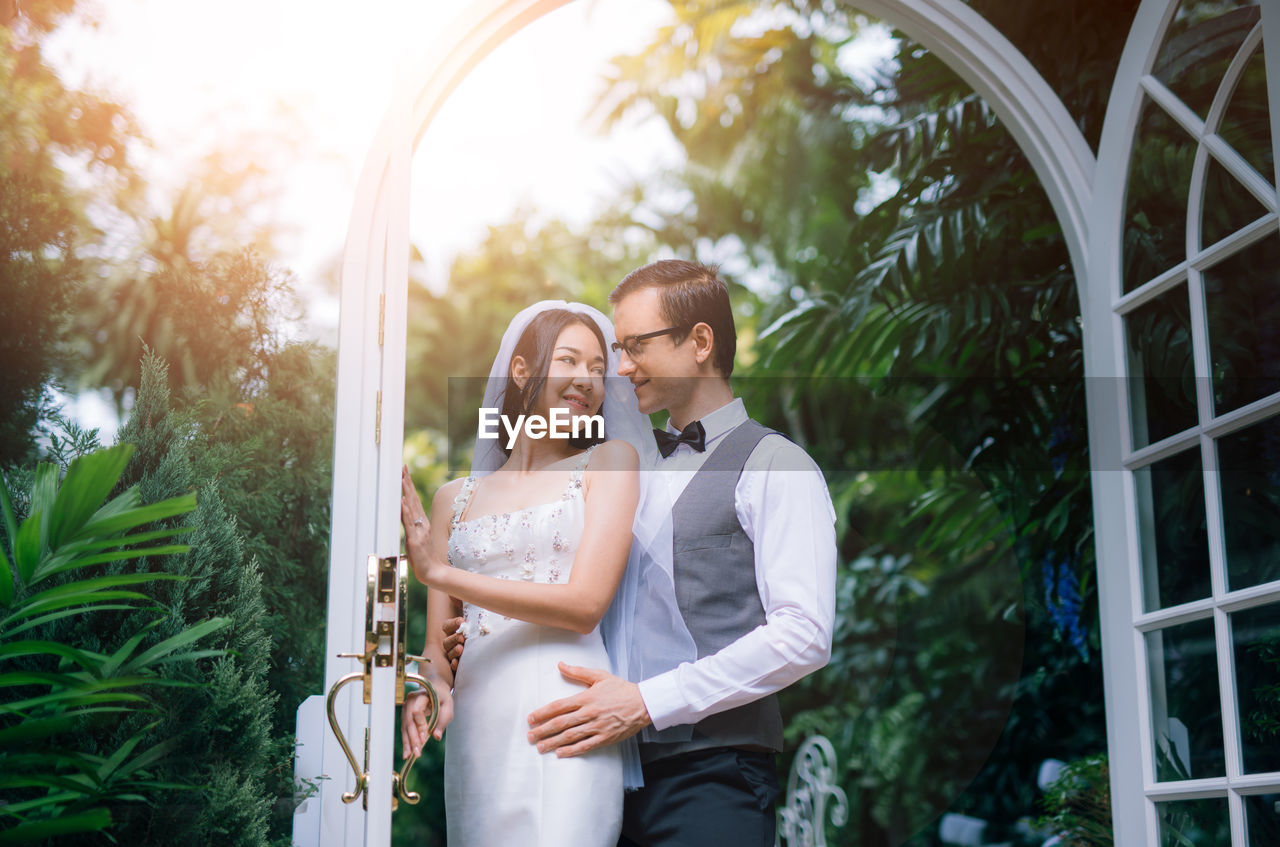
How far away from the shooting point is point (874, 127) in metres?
3.61

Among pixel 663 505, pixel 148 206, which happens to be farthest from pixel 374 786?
pixel 148 206

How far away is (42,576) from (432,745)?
3.06 m

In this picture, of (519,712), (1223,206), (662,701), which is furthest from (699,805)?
(1223,206)

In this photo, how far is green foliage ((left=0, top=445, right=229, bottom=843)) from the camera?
167cm

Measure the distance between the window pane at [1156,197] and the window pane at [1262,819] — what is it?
1.04 m

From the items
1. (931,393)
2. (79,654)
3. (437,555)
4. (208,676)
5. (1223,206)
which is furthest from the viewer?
(931,393)

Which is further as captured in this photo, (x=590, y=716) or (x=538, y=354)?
(x=538, y=354)

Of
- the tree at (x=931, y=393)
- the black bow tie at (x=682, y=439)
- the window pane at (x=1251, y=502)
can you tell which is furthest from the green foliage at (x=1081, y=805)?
the black bow tie at (x=682, y=439)

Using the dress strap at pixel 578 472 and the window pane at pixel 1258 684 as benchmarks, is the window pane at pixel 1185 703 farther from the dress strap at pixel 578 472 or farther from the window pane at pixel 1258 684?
the dress strap at pixel 578 472

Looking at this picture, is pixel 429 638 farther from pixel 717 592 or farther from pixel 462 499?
pixel 717 592

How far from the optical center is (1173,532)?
86.0 inches

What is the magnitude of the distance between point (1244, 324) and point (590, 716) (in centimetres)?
145

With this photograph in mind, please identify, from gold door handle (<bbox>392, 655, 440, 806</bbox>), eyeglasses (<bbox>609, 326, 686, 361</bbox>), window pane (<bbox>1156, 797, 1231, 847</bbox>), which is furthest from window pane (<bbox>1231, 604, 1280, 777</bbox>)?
gold door handle (<bbox>392, 655, 440, 806</bbox>)

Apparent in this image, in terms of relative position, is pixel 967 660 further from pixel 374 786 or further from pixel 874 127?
pixel 374 786
